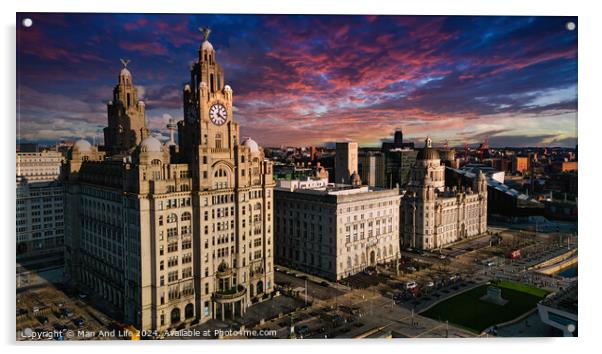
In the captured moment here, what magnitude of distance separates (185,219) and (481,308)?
31.6m

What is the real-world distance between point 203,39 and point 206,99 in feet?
19.9

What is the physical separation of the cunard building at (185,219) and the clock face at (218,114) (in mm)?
104

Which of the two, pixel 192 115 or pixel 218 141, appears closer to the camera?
pixel 192 115

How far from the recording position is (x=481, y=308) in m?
48.9

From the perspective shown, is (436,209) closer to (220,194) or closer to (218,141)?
(220,194)

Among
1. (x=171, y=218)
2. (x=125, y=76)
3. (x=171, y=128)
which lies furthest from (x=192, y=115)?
(x=125, y=76)

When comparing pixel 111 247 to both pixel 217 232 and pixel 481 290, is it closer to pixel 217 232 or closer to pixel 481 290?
pixel 217 232

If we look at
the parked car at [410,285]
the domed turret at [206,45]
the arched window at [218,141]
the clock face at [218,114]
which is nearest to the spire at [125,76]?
the domed turret at [206,45]

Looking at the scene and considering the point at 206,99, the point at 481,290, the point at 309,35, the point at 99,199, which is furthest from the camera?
the point at 481,290

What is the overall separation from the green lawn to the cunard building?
63.7 feet

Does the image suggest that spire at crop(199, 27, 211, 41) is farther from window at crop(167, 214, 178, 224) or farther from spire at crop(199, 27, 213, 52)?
window at crop(167, 214, 178, 224)

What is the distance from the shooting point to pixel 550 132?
46062 mm

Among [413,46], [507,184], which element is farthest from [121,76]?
[507,184]

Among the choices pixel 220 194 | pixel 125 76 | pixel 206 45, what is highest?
pixel 206 45
